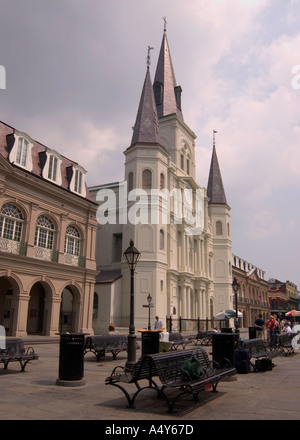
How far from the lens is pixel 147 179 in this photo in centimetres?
3512

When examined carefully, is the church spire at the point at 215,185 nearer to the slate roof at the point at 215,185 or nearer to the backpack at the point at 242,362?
A: the slate roof at the point at 215,185

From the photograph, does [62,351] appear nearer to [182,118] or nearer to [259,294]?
[182,118]

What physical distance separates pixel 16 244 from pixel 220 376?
17483mm

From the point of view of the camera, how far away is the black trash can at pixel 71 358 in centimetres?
875

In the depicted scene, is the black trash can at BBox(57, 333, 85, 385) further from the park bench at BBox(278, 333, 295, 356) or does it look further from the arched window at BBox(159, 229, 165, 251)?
the arched window at BBox(159, 229, 165, 251)

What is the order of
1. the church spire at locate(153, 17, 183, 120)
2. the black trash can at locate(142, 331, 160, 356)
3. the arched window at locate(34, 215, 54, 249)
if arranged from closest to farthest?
the black trash can at locate(142, 331, 160, 356), the arched window at locate(34, 215, 54, 249), the church spire at locate(153, 17, 183, 120)

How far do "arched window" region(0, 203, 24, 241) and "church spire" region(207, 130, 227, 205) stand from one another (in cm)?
3357

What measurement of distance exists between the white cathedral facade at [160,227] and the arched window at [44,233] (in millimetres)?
6943

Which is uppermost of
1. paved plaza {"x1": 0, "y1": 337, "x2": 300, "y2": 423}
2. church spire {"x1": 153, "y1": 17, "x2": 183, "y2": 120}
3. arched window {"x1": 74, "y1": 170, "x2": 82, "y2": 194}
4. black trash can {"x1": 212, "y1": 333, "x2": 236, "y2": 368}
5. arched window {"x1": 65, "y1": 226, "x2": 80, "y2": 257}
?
church spire {"x1": 153, "y1": 17, "x2": 183, "y2": 120}

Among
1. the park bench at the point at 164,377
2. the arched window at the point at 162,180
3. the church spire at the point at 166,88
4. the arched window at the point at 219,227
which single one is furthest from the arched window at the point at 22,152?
the arched window at the point at 219,227

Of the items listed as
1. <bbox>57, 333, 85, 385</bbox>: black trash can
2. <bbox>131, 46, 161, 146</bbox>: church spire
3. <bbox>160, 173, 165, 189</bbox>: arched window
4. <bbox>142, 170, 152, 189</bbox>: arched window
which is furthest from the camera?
<bbox>131, 46, 161, 146</bbox>: church spire

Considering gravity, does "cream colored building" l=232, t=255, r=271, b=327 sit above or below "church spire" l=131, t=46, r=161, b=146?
below
